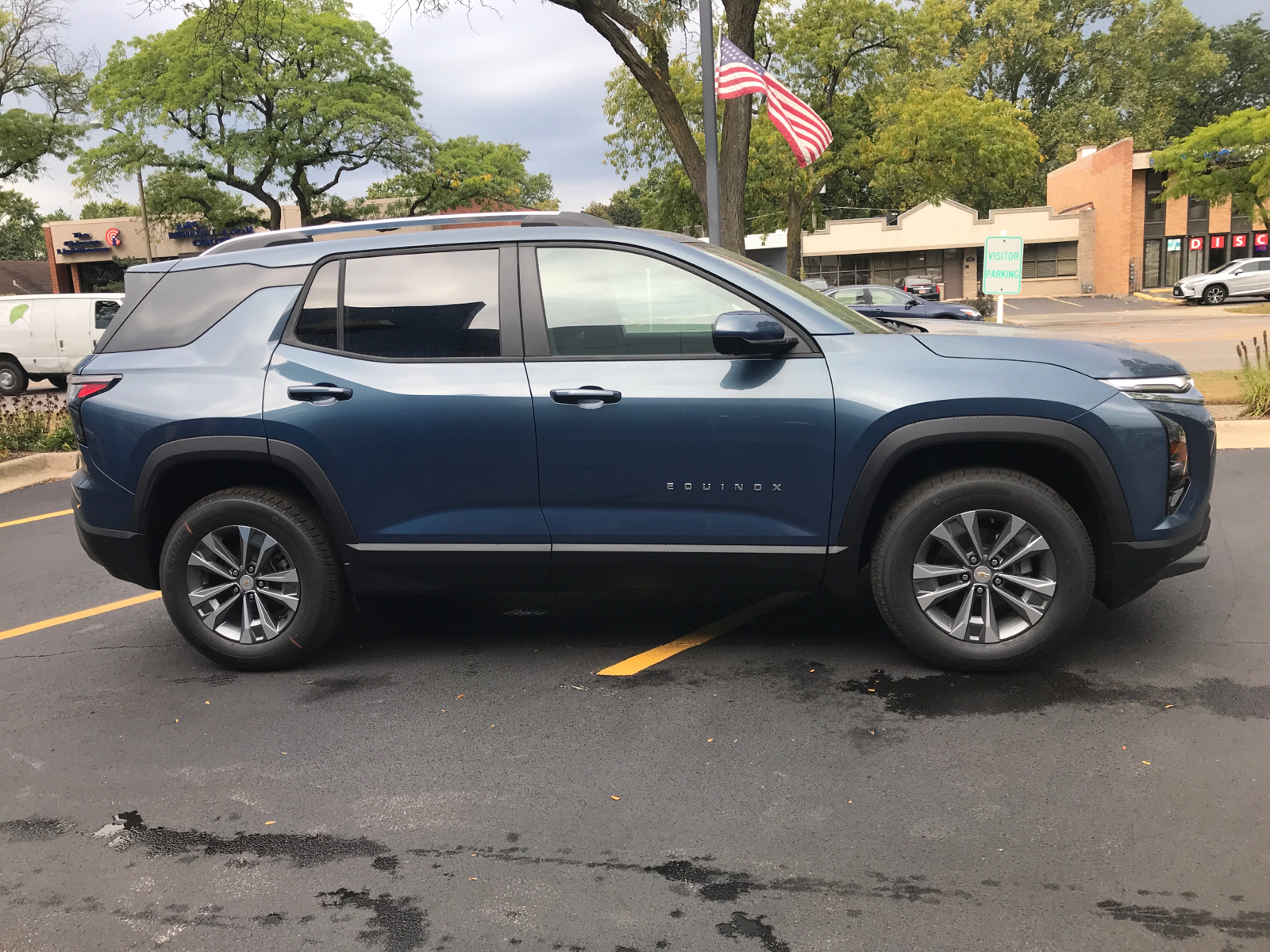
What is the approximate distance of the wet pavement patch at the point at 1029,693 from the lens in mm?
3787

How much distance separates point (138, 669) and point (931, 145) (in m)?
28.4

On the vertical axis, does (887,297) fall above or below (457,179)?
below

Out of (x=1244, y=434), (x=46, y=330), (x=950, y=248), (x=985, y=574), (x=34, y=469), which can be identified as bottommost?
(x=34, y=469)

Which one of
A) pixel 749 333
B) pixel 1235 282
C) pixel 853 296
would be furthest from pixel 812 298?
pixel 1235 282

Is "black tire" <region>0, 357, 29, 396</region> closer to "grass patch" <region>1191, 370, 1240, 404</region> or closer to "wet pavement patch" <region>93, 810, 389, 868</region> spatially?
"wet pavement patch" <region>93, 810, 389, 868</region>

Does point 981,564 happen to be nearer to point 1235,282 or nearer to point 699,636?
point 699,636

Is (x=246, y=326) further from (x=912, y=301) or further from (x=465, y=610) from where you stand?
(x=912, y=301)

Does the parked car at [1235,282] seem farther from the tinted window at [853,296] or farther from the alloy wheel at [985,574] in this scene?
the alloy wheel at [985,574]

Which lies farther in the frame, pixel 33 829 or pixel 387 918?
pixel 33 829

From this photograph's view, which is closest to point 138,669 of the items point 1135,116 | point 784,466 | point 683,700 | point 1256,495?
point 683,700

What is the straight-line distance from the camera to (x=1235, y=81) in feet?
221

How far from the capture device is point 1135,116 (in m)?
63.8

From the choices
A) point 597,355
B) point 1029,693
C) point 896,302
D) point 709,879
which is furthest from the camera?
point 896,302

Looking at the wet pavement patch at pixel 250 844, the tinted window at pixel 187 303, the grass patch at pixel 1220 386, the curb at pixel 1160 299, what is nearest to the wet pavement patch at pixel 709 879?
the wet pavement patch at pixel 250 844
